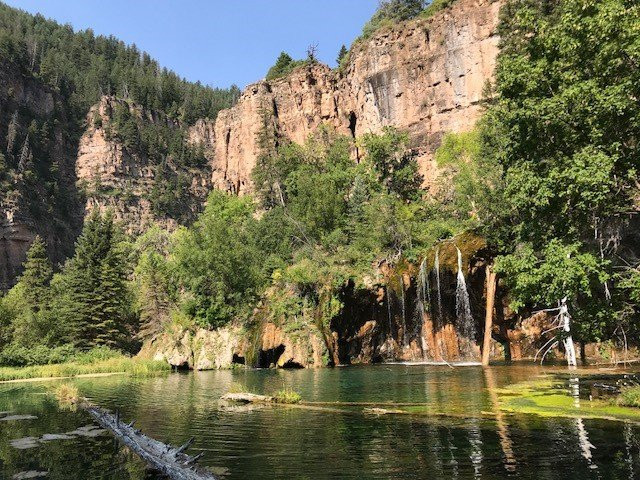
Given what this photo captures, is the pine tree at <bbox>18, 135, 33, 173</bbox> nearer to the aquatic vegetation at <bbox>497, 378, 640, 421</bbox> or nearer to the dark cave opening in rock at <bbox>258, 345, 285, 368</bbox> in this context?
the dark cave opening in rock at <bbox>258, 345, 285, 368</bbox>

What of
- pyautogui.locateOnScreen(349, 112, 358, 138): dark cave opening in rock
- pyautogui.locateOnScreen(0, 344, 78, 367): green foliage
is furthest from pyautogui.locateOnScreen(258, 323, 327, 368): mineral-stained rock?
pyautogui.locateOnScreen(349, 112, 358, 138): dark cave opening in rock

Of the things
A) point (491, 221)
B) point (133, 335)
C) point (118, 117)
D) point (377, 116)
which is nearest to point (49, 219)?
point (118, 117)

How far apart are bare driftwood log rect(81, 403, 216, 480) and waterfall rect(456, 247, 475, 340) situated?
30099 millimetres

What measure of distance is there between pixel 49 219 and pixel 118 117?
36657mm

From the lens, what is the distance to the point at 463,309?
40344 mm

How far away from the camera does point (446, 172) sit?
58656 millimetres

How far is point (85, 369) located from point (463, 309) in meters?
29.7

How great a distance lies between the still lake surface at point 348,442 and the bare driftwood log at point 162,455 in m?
0.26

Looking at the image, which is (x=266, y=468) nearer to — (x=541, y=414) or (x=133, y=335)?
(x=541, y=414)

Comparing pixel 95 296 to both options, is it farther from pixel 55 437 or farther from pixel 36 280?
pixel 55 437

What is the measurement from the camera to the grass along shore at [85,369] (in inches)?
1537

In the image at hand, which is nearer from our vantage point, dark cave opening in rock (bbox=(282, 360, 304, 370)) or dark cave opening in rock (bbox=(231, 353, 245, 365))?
dark cave opening in rock (bbox=(282, 360, 304, 370))

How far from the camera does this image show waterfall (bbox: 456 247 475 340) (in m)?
40.1

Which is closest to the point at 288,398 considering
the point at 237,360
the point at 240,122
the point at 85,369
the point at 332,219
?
the point at 237,360
